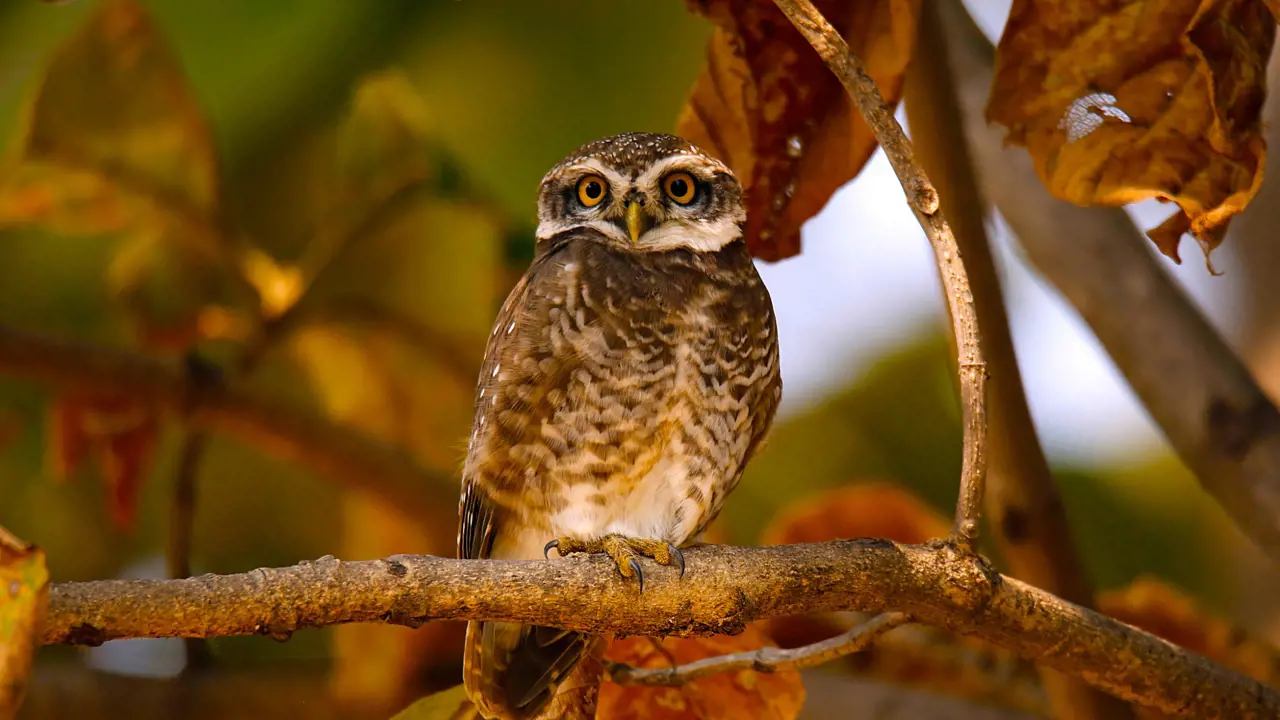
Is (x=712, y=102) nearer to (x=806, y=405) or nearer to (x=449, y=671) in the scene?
(x=449, y=671)

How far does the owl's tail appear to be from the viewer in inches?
76.7

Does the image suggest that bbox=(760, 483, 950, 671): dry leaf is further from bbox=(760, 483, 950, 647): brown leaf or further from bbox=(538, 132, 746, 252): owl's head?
bbox=(538, 132, 746, 252): owl's head

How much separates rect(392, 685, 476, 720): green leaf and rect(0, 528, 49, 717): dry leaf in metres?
0.87

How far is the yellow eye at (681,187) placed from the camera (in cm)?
219

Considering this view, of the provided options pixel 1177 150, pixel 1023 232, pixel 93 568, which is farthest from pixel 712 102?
pixel 93 568

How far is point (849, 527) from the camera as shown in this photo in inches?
95.5

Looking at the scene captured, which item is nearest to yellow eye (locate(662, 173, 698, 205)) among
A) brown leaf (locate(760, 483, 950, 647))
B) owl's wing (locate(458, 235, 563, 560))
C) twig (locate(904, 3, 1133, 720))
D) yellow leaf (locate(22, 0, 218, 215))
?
owl's wing (locate(458, 235, 563, 560))

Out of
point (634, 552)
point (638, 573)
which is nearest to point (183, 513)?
point (634, 552)

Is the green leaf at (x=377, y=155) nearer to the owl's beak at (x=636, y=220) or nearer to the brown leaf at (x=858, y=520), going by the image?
the owl's beak at (x=636, y=220)

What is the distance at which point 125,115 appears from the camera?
2650 mm

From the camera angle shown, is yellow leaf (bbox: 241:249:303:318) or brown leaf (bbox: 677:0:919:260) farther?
yellow leaf (bbox: 241:249:303:318)

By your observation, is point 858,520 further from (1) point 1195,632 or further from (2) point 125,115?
(2) point 125,115

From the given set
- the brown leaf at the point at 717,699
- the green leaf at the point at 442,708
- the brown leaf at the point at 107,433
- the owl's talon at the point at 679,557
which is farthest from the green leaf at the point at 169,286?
the owl's talon at the point at 679,557

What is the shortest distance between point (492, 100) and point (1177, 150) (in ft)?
7.30
